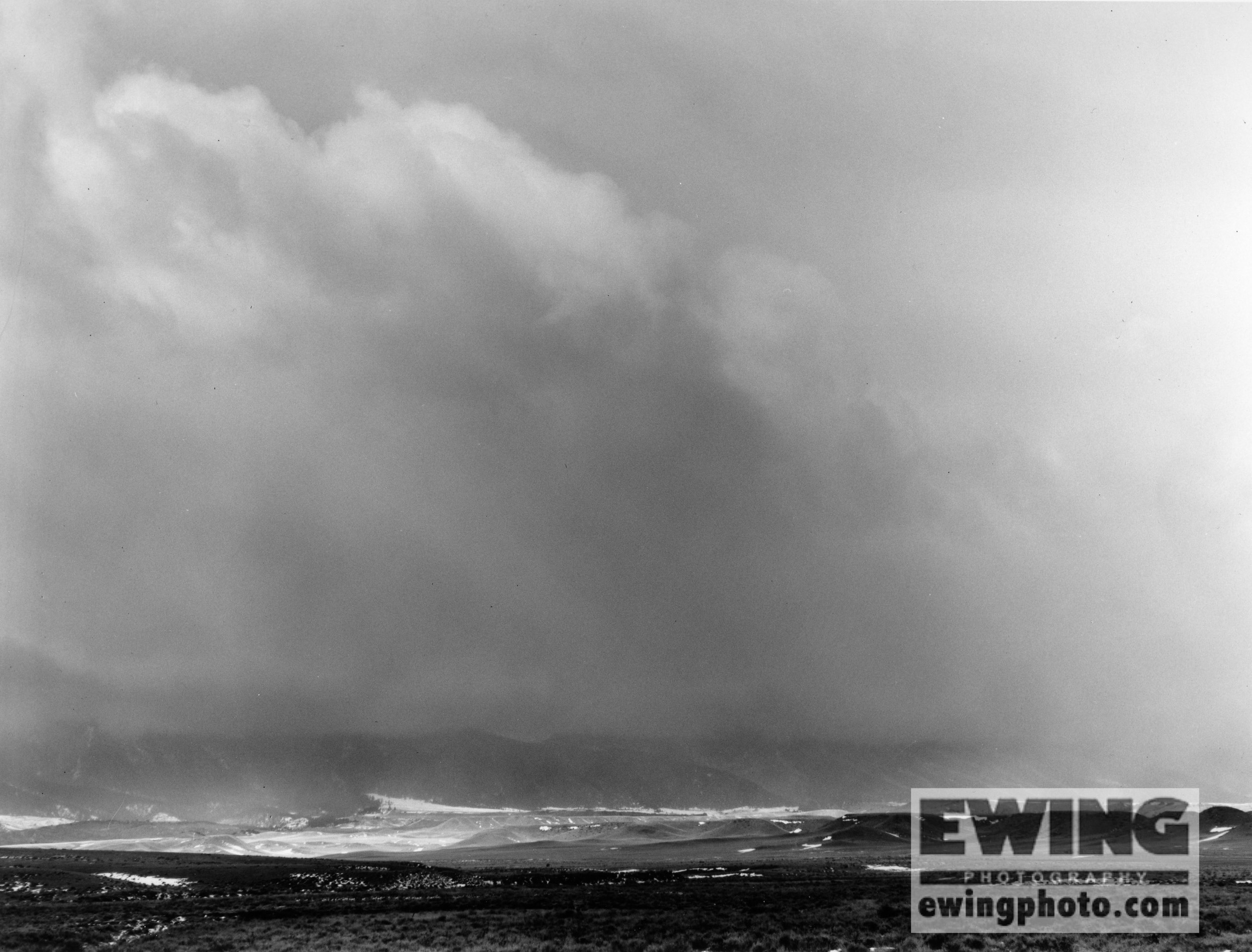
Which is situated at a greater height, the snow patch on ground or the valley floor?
the valley floor

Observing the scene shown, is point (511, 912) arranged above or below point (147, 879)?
above

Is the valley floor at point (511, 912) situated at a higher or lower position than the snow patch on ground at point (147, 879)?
higher

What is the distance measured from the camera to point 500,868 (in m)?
136

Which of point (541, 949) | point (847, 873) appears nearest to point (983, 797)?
point (847, 873)

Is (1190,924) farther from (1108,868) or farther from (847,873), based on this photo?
(847,873)

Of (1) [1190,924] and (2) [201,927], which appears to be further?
(2) [201,927]

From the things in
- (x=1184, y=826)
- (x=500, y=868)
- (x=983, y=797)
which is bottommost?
(x=500, y=868)

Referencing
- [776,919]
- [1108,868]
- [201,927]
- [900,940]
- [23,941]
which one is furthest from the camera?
[1108,868]

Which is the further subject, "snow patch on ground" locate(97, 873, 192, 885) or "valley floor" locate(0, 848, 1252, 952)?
"snow patch on ground" locate(97, 873, 192, 885)

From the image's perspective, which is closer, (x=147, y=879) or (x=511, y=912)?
(x=511, y=912)

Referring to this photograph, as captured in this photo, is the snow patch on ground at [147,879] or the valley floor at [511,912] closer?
the valley floor at [511,912]

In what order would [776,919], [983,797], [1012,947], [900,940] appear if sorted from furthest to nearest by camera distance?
1. [983,797]
2. [776,919]
3. [900,940]
4. [1012,947]

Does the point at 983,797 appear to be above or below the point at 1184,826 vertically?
above

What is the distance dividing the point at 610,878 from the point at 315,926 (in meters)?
46.9
